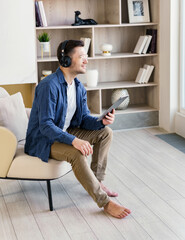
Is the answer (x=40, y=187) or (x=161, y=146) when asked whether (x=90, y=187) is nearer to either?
(x=40, y=187)

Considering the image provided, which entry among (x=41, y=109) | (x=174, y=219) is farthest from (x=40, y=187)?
(x=174, y=219)

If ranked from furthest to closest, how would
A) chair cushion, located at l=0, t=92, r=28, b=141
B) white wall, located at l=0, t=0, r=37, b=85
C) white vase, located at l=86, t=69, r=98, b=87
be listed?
white vase, located at l=86, t=69, r=98, b=87 → white wall, located at l=0, t=0, r=37, b=85 → chair cushion, located at l=0, t=92, r=28, b=141

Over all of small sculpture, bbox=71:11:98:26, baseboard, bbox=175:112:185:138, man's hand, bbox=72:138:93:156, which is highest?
small sculpture, bbox=71:11:98:26

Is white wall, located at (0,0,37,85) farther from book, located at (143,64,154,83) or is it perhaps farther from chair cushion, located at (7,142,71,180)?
chair cushion, located at (7,142,71,180)

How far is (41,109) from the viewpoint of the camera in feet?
9.69

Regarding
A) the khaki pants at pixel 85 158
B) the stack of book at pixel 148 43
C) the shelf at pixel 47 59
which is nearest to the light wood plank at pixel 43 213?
the khaki pants at pixel 85 158

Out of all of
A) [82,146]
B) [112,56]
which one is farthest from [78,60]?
[112,56]

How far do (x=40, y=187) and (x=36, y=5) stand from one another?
1987 mm

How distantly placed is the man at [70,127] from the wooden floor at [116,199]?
15 cm

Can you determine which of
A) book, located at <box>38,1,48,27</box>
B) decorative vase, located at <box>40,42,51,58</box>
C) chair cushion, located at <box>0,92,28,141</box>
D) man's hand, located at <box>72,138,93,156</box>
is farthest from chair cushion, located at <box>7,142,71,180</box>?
book, located at <box>38,1,48,27</box>

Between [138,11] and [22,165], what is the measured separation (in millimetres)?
2621

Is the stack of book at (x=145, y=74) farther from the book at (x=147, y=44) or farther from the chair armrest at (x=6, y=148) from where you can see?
the chair armrest at (x=6, y=148)

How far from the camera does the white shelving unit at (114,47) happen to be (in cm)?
489

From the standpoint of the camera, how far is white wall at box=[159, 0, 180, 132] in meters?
4.65
